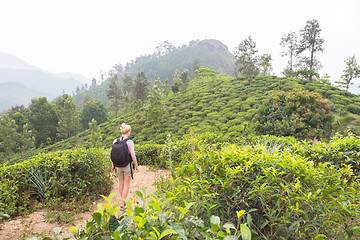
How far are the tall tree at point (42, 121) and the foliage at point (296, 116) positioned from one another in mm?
30416

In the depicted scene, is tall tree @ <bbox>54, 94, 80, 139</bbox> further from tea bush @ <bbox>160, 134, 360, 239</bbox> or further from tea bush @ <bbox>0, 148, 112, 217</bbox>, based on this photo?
tea bush @ <bbox>160, 134, 360, 239</bbox>

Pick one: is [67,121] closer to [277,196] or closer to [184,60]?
[277,196]

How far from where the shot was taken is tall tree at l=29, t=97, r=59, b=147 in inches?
1035

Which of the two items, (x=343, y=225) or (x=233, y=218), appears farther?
(x=233, y=218)

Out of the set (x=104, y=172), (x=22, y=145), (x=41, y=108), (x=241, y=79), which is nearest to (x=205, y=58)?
(x=241, y=79)

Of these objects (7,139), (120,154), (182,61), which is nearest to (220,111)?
(120,154)

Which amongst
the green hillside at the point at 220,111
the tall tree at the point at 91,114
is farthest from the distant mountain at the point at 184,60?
the green hillside at the point at 220,111

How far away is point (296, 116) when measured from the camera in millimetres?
6102

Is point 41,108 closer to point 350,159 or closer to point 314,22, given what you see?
point 350,159

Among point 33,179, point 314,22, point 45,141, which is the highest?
point 314,22

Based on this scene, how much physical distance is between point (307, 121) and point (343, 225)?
237 inches

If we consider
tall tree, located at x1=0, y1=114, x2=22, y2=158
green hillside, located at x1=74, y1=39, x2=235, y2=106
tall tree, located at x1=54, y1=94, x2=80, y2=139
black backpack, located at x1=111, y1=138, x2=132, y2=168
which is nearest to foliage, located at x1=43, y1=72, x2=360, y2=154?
tall tree, located at x1=0, y1=114, x2=22, y2=158

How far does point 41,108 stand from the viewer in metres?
26.8

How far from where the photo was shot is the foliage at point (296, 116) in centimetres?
602
